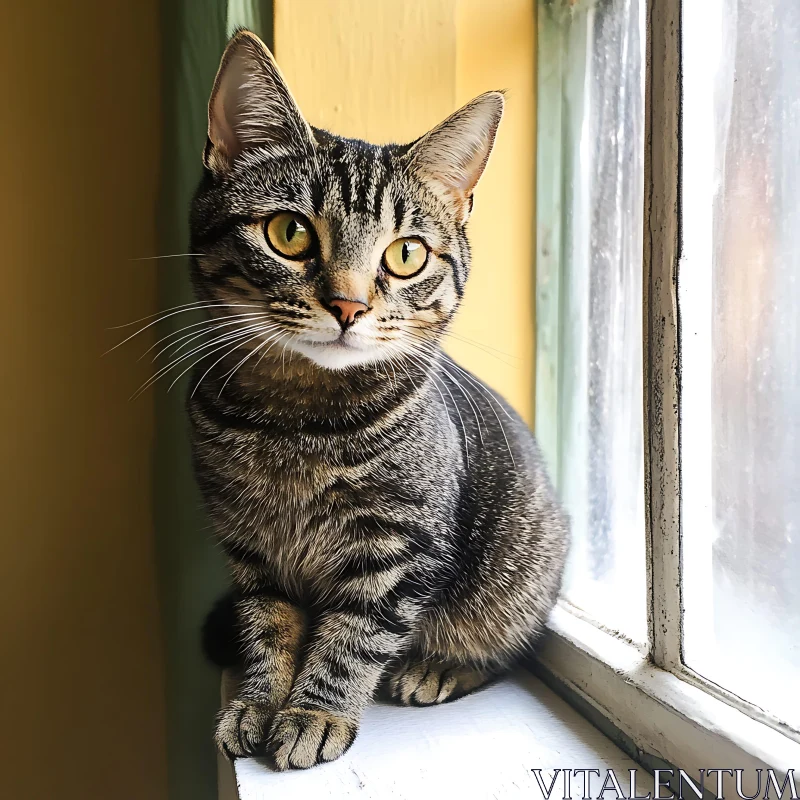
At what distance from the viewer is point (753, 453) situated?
63 cm

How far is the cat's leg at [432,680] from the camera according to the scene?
77 cm

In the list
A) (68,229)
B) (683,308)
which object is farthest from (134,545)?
(683,308)

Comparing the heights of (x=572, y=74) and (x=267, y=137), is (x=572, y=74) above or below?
above

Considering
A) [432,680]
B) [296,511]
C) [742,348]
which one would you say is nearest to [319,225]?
[296,511]

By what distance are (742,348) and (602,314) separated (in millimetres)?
316

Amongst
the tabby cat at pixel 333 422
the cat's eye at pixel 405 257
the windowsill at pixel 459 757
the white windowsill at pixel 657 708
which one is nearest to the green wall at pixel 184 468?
the tabby cat at pixel 333 422

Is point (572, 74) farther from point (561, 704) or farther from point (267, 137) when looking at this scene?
point (561, 704)

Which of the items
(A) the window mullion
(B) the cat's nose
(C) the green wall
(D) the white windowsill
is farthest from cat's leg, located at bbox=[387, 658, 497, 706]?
(B) the cat's nose

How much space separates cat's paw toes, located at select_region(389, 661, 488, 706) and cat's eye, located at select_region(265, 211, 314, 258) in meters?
0.52

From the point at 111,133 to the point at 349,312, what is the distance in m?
0.64

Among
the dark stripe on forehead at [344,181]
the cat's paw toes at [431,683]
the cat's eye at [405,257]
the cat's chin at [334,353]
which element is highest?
the dark stripe on forehead at [344,181]

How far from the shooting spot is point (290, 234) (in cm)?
68

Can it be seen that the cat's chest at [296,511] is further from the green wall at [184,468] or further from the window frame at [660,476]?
the window frame at [660,476]

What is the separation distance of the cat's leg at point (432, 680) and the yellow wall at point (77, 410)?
1.53ft
